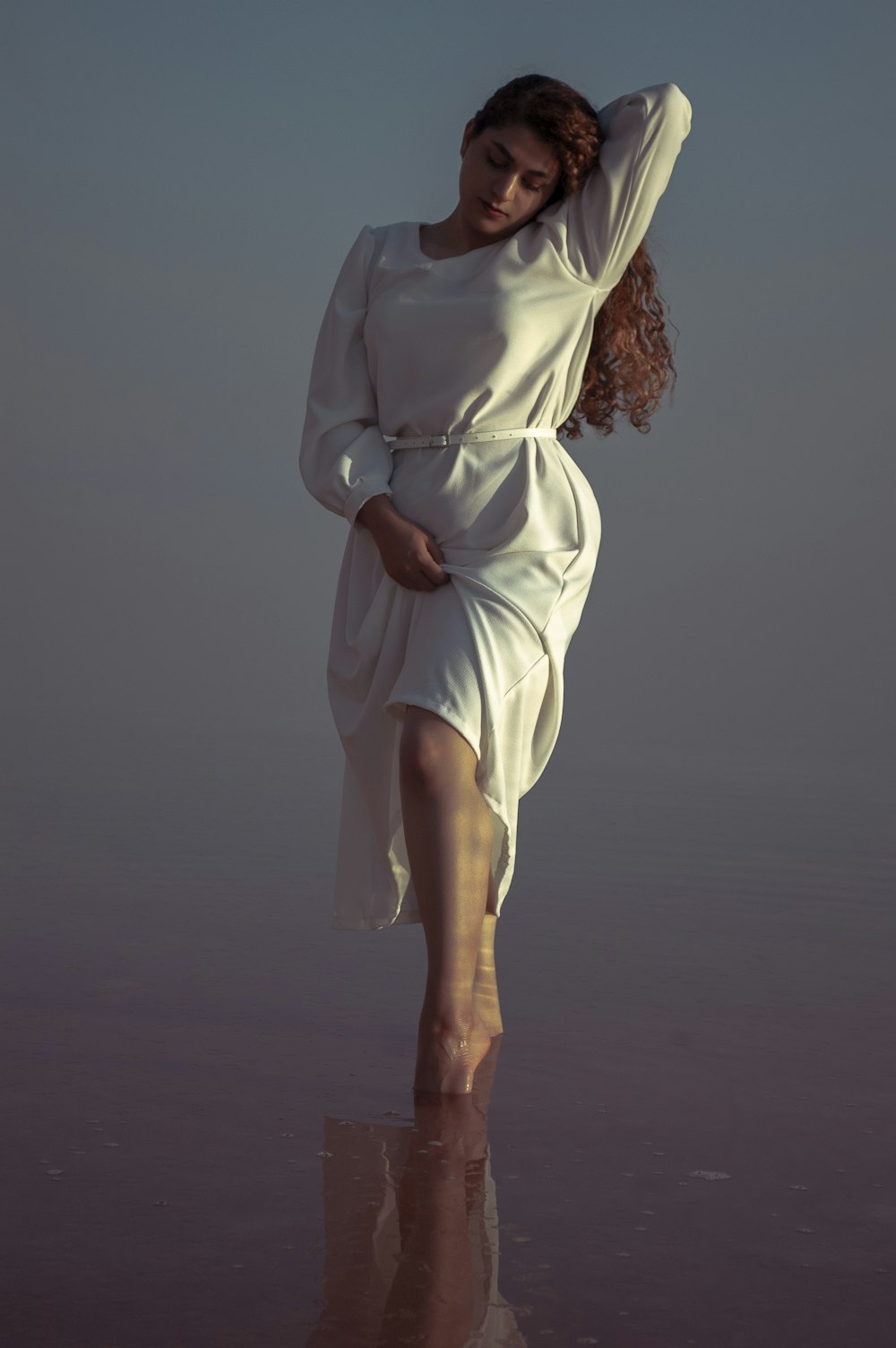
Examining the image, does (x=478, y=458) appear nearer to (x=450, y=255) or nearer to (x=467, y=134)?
(x=450, y=255)

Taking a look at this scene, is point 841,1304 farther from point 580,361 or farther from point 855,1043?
point 580,361

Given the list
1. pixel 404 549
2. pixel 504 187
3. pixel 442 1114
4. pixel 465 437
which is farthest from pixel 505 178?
pixel 442 1114

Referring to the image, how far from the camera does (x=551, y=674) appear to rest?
1.74 m

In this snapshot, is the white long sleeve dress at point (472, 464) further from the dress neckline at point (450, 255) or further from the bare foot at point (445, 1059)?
the bare foot at point (445, 1059)

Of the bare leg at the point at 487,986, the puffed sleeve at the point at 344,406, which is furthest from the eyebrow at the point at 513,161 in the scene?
the bare leg at the point at 487,986

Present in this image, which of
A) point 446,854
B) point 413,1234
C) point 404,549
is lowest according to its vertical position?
point 413,1234

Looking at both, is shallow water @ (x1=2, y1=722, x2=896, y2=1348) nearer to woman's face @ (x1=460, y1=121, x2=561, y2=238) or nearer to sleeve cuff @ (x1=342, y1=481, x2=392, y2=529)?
sleeve cuff @ (x1=342, y1=481, x2=392, y2=529)

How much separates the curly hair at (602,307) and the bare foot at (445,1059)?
0.84 m

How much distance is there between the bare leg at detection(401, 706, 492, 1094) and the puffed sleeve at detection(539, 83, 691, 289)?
0.58 meters

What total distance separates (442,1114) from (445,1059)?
86mm

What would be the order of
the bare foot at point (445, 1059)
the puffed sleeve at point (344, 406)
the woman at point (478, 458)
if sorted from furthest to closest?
the puffed sleeve at point (344, 406) → the woman at point (478, 458) → the bare foot at point (445, 1059)

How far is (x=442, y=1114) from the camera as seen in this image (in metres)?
1.40

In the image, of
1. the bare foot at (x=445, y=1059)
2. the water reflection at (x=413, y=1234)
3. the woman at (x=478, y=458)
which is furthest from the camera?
the woman at (x=478, y=458)

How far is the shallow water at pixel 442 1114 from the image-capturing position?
Answer: 37.8 inches
